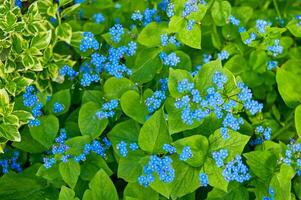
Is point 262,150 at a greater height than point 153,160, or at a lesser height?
lesser

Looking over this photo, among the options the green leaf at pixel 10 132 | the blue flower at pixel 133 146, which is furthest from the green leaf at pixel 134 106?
the green leaf at pixel 10 132

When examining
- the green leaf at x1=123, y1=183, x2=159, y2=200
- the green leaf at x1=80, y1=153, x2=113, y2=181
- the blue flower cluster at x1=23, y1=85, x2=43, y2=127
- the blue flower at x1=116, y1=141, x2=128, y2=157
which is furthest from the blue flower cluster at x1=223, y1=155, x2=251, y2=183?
the blue flower cluster at x1=23, y1=85, x2=43, y2=127

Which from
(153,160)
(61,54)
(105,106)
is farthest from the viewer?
(61,54)

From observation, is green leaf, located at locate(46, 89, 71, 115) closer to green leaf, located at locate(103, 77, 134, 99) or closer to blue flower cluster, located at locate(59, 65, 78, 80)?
blue flower cluster, located at locate(59, 65, 78, 80)

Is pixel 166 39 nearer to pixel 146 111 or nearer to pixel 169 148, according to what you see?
pixel 146 111

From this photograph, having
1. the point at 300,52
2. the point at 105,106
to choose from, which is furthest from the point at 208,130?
the point at 300,52

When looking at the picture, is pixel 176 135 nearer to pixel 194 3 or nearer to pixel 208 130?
pixel 208 130

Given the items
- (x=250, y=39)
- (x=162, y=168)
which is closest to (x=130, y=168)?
(x=162, y=168)
